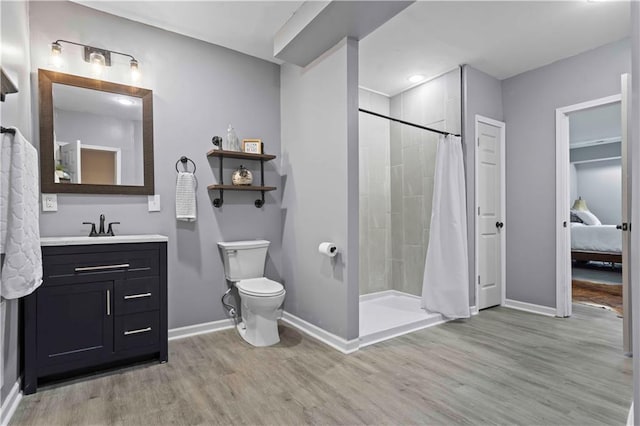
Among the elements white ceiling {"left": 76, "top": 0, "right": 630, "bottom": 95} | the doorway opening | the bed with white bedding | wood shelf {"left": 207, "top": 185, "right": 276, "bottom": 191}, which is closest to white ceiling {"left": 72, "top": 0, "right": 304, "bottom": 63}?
white ceiling {"left": 76, "top": 0, "right": 630, "bottom": 95}

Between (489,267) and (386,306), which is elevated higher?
(489,267)

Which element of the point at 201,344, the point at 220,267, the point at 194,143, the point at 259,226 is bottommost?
the point at 201,344

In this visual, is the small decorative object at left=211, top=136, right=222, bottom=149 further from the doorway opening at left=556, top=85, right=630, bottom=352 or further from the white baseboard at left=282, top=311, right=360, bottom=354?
the doorway opening at left=556, top=85, right=630, bottom=352

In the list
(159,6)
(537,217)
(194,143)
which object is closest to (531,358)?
(537,217)

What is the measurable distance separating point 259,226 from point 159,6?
1986 millimetres

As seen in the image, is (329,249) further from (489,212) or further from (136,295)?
(489,212)

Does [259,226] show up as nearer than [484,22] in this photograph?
No

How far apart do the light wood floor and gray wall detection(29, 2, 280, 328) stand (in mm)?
654

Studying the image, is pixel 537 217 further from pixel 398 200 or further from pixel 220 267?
pixel 220 267

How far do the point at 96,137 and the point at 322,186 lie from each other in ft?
5.89

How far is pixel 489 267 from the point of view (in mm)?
3666

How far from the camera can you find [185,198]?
8.98 feet

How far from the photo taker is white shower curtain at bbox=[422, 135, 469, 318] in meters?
3.19

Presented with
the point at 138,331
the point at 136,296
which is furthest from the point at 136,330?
the point at 136,296
